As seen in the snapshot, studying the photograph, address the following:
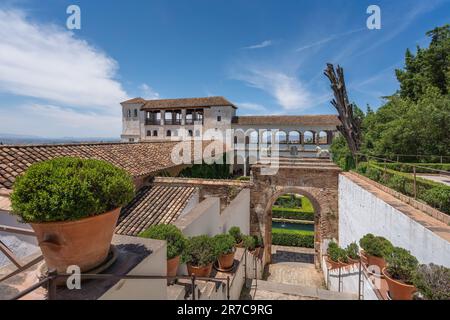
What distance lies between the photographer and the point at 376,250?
20.0 feet

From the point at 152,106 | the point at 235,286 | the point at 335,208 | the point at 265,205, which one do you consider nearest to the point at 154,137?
the point at 152,106

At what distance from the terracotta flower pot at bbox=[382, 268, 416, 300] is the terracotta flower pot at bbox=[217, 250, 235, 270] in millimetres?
3620

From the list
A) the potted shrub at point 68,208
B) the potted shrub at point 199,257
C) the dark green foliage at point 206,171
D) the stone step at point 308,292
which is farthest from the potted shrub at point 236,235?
the potted shrub at point 68,208

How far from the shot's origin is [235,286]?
6699mm

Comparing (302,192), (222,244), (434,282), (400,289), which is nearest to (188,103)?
(302,192)

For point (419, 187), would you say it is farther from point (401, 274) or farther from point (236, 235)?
point (236, 235)

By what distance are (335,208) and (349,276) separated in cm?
539

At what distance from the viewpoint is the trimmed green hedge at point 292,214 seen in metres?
21.0

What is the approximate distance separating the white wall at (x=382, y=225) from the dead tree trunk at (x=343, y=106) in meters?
7.02

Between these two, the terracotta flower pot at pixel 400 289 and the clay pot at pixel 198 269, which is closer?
the terracotta flower pot at pixel 400 289

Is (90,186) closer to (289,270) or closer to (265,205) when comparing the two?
(265,205)

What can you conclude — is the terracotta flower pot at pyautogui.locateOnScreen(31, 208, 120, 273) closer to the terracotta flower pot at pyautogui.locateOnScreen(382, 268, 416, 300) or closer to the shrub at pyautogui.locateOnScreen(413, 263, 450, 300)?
the shrub at pyautogui.locateOnScreen(413, 263, 450, 300)

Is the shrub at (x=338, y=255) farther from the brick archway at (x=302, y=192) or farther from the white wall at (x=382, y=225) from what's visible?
the brick archway at (x=302, y=192)

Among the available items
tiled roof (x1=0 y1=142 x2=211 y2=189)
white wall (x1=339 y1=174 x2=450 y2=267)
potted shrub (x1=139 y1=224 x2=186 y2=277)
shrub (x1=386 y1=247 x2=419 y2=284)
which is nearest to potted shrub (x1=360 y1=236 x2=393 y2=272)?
white wall (x1=339 y1=174 x2=450 y2=267)
